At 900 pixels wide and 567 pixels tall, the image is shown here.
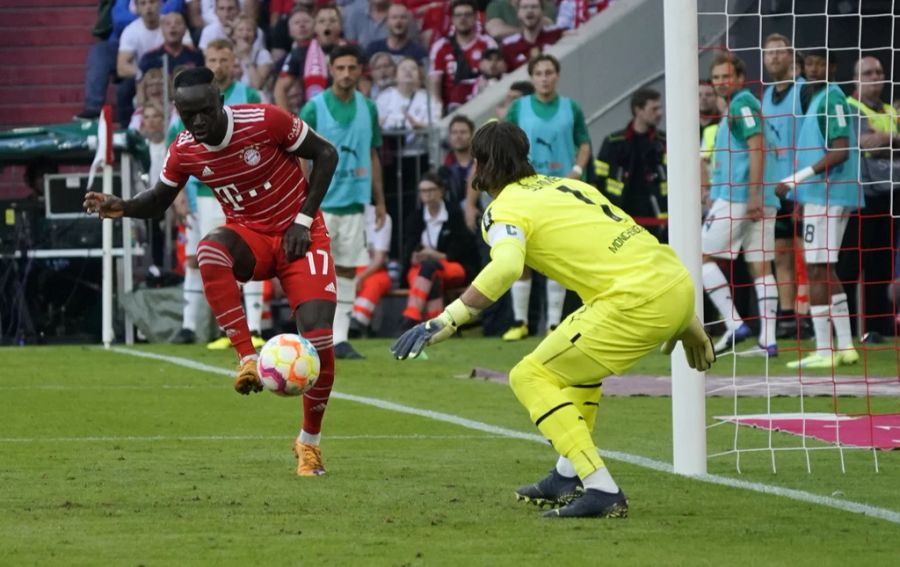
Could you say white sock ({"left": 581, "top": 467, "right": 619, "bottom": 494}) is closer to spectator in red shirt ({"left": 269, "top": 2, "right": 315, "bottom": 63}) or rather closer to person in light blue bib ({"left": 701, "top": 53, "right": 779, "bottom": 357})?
person in light blue bib ({"left": 701, "top": 53, "right": 779, "bottom": 357})

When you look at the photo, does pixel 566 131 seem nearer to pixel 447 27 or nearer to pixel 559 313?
pixel 559 313

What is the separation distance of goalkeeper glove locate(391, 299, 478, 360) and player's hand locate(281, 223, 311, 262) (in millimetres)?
2332

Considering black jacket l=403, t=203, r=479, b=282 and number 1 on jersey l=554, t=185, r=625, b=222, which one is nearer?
number 1 on jersey l=554, t=185, r=625, b=222

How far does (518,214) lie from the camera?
704cm

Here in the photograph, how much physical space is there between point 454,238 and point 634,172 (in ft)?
6.40

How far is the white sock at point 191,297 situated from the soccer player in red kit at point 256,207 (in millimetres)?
7728

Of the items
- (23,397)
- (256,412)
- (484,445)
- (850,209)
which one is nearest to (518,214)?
(484,445)

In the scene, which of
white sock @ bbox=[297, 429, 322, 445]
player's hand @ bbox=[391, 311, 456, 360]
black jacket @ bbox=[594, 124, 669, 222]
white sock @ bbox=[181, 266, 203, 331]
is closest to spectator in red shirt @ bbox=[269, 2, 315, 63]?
black jacket @ bbox=[594, 124, 669, 222]

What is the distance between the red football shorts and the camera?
891 centimetres

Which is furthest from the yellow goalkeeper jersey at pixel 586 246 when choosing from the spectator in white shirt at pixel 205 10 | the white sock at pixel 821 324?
the spectator in white shirt at pixel 205 10

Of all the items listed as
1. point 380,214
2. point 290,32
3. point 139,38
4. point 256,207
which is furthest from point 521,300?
point 256,207

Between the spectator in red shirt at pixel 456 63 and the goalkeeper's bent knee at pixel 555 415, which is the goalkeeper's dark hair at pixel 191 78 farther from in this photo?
the spectator in red shirt at pixel 456 63

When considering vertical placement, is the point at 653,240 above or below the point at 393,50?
below

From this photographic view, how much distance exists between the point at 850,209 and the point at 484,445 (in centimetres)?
650
